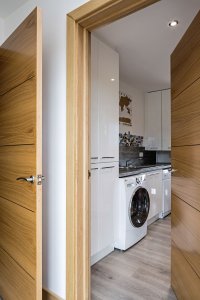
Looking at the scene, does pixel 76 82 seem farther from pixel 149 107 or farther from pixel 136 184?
pixel 149 107

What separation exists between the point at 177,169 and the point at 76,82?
974mm

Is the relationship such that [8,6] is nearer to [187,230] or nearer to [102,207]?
[102,207]

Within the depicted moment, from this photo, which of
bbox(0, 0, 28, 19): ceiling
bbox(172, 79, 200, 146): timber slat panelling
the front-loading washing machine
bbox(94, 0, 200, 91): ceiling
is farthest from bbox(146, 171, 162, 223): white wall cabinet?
bbox(0, 0, 28, 19): ceiling

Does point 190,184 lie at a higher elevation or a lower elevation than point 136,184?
higher

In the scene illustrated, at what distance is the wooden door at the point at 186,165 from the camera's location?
1239mm

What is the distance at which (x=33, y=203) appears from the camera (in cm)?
121

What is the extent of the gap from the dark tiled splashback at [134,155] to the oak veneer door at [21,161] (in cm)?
220

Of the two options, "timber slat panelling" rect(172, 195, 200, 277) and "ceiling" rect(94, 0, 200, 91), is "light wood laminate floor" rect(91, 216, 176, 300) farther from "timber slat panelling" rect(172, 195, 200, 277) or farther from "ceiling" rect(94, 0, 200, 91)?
"ceiling" rect(94, 0, 200, 91)

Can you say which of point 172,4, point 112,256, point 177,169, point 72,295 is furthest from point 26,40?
point 112,256

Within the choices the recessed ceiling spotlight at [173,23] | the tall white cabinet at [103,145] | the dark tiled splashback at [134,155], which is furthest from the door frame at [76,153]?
the dark tiled splashback at [134,155]

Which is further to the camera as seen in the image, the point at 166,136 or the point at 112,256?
the point at 166,136

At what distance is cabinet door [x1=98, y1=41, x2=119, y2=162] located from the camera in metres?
2.21

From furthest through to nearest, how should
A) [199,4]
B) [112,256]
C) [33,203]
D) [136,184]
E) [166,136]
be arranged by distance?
[166,136] < [136,184] < [112,256] < [199,4] < [33,203]

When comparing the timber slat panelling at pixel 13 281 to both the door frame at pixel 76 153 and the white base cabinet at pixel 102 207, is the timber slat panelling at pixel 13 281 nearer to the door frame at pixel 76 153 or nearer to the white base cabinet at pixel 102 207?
the door frame at pixel 76 153
